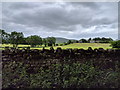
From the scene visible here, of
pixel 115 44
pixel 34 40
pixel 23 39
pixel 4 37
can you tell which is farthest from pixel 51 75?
pixel 115 44

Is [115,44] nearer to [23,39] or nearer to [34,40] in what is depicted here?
[34,40]

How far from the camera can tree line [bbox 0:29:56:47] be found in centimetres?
252

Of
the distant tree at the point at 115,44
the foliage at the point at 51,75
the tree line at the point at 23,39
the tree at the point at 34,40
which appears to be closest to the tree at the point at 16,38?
the tree line at the point at 23,39

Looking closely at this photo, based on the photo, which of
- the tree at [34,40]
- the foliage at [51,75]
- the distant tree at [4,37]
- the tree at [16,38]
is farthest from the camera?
the tree at [34,40]

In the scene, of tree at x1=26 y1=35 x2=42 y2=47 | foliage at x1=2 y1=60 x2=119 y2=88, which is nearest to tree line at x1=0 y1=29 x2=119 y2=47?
tree at x1=26 y1=35 x2=42 y2=47

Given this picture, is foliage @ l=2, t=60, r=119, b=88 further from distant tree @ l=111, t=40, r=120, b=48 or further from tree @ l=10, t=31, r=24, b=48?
distant tree @ l=111, t=40, r=120, b=48

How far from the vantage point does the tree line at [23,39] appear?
2.52 metres

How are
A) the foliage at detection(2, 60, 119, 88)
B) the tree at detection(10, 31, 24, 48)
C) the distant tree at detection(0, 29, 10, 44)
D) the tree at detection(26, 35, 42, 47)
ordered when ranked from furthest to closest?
the tree at detection(26, 35, 42, 47) < the tree at detection(10, 31, 24, 48) < the distant tree at detection(0, 29, 10, 44) < the foliage at detection(2, 60, 119, 88)

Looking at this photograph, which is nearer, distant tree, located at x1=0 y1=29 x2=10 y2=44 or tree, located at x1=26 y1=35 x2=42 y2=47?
distant tree, located at x1=0 y1=29 x2=10 y2=44

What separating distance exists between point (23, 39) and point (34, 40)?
0.93ft

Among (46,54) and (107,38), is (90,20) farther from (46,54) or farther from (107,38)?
(46,54)

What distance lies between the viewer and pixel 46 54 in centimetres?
228

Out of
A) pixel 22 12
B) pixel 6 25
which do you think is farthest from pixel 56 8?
pixel 6 25

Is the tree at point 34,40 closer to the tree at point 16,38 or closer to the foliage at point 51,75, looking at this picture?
the tree at point 16,38
